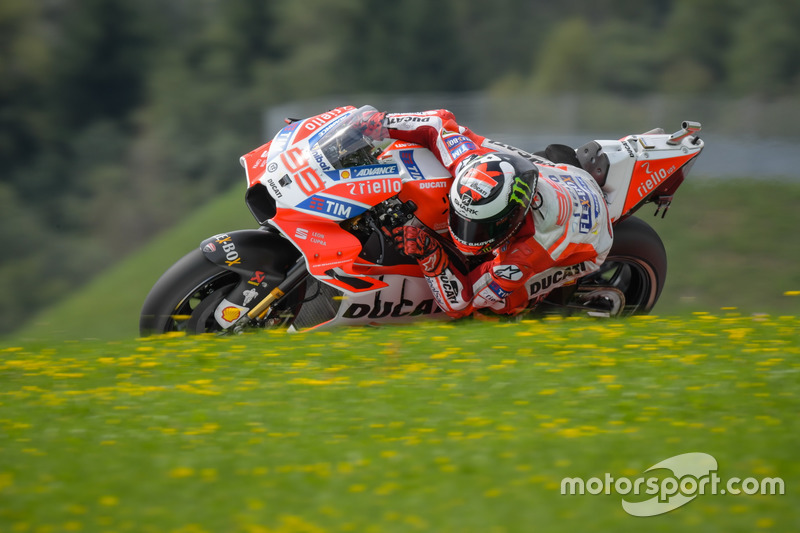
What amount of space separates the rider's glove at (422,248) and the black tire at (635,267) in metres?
1.49

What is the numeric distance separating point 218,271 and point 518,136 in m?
17.3

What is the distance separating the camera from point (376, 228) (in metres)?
6.00

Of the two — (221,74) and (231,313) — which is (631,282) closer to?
(231,313)

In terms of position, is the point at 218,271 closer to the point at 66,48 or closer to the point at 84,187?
the point at 84,187

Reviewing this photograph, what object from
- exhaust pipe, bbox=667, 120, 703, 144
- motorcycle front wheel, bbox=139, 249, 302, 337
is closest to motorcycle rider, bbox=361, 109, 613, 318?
exhaust pipe, bbox=667, 120, 703, 144

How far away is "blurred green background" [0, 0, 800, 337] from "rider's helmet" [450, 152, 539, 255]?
27548 millimetres

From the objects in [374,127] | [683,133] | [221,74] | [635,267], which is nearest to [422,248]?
[374,127]

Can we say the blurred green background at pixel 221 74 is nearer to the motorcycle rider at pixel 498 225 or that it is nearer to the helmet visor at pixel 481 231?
the motorcycle rider at pixel 498 225

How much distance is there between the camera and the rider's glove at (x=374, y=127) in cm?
594

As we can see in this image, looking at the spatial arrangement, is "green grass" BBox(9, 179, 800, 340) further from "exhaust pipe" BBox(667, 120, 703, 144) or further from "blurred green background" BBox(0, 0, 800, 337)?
"blurred green background" BBox(0, 0, 800, 337)

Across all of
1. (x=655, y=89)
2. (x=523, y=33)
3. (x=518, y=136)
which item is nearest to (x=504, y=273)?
(x=518, y=136)

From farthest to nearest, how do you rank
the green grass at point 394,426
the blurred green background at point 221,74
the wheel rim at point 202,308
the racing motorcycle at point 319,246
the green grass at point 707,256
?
the blurred green background at point 221,74 < the green grass at point 707,256 < the wheel rim at point 202,308 < the racing motorcycle at point 319,246 < the green grass at point 394,426

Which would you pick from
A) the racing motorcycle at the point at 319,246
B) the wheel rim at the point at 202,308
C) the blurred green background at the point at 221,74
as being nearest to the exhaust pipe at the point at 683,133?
the racing motorcycle at the point at 319,246

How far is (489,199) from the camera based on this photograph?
5.54 metres
